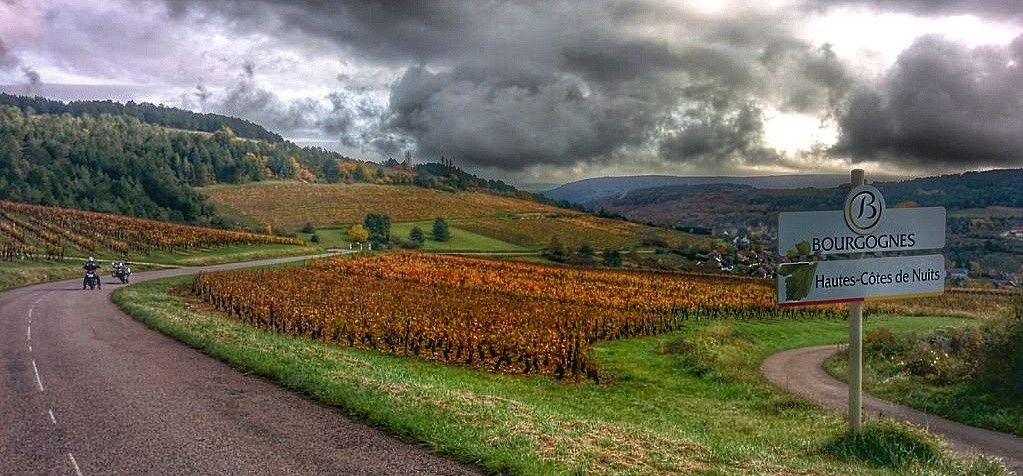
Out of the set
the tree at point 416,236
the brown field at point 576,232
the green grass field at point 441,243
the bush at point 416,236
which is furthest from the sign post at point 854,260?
the tree at point 416,236

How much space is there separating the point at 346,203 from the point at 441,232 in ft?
121

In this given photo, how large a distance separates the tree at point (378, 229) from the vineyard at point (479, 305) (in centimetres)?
2549

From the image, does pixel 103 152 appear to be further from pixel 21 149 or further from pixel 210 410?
pixel 210 410

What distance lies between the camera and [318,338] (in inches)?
1026

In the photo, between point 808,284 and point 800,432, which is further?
point 800,432

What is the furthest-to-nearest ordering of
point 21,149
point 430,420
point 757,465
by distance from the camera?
point 21,149
point 430,420
point 757,465

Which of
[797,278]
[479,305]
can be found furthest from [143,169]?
[797,278]

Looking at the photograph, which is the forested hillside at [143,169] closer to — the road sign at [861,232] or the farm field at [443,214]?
the farm field at [443,214]

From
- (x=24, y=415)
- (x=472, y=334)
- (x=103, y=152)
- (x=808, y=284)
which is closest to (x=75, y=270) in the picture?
(x=472, y=334)

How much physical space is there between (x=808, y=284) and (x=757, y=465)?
350 centimetres

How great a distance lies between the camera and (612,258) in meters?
78.1

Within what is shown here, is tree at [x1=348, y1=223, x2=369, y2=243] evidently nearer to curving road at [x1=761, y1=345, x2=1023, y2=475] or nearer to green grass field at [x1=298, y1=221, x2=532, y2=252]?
green grass field at [x1=298, y1=221, x2=532, y2=252]

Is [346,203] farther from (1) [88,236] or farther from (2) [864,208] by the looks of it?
(2) [864,208]

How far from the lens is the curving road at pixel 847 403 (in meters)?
15.5
